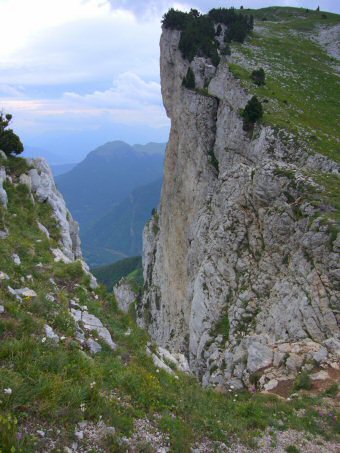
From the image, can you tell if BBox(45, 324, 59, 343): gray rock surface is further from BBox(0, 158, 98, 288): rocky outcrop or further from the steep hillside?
BBox(0, 158, 98, 288): rocky outcrop

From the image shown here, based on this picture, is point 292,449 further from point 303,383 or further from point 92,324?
point 92,324

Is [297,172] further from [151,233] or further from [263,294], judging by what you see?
[151,233]

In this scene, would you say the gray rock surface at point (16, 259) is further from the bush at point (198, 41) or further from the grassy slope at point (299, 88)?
the bush at point (198, 41)

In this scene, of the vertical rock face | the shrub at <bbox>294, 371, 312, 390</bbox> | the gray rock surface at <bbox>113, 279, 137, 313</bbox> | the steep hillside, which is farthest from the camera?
the gray rock surface at <bbox>113, 279, 137, 313</bbox>

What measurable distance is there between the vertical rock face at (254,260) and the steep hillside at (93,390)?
184 inches

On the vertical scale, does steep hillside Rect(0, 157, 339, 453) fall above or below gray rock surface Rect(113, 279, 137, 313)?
above

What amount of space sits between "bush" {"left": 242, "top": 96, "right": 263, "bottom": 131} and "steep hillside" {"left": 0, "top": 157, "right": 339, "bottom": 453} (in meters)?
27.7

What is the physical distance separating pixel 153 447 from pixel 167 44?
7533 centimetres

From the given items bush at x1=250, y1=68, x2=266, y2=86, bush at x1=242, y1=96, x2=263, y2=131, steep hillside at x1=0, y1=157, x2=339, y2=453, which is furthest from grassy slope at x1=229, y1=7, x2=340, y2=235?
steep hillside at x1=0, y1=157, x2=339, y2=453

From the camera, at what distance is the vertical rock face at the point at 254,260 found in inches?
759

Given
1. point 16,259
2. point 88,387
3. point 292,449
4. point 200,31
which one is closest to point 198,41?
point 200,31

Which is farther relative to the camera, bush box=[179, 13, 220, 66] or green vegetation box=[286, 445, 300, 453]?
bush box=[179, 13, 220, 66]

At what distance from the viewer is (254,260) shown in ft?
88.9

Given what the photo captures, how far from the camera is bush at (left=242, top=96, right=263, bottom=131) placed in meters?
38.3
